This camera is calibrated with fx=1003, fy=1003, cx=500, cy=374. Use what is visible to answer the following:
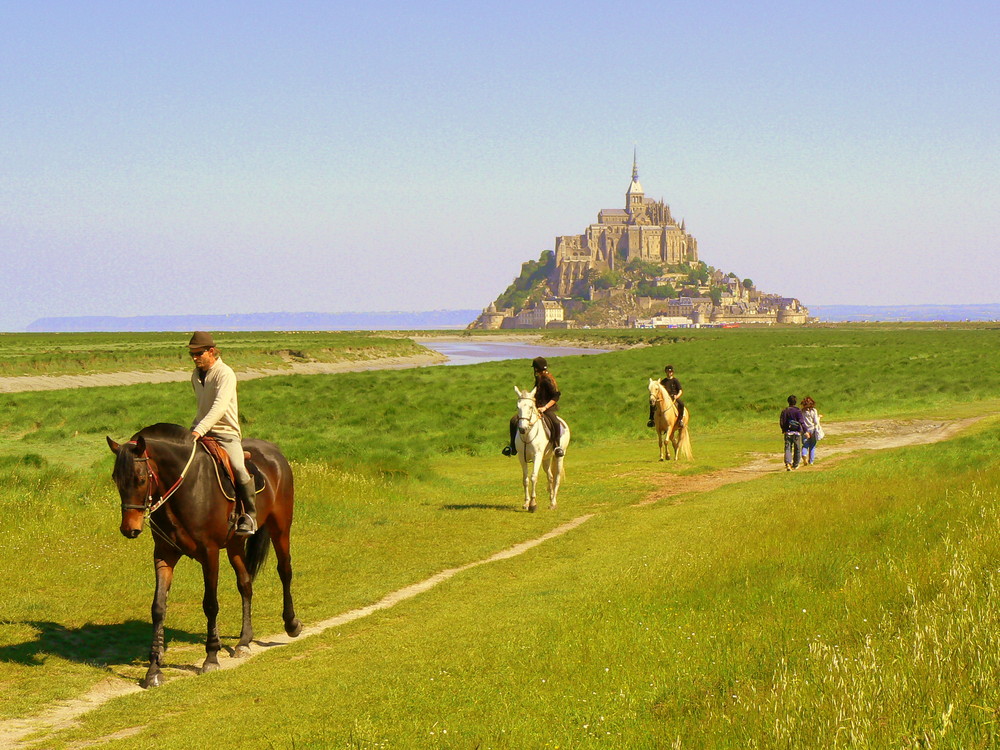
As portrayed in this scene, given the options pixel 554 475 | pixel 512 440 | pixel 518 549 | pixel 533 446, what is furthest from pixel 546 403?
pixel 518 549

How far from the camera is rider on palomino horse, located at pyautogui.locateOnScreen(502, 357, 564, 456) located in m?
17.0

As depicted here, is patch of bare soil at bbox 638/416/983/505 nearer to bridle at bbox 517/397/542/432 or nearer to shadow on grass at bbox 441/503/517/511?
shadow on grass at bbox 441/503/517/511

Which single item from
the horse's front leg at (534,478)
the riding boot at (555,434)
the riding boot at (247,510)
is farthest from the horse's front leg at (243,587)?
the riding boot at (555,434)

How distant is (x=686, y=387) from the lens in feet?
165

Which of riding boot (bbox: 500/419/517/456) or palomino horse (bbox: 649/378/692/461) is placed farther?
palomino horse (bbox: 649/378/692/461)

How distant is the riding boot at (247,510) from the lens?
940cm

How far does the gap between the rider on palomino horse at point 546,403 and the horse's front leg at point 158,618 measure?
847 centimetres

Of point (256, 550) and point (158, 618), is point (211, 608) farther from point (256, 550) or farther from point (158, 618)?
point (256, 550)

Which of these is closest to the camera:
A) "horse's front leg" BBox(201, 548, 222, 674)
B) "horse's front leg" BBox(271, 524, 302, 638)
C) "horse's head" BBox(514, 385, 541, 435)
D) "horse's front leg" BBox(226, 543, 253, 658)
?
"horse's front leg" BBox(201, 548, 222, 674)

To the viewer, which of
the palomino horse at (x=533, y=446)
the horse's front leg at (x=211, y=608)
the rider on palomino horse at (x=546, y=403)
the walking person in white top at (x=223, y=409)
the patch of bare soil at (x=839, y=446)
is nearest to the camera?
the horse's front leg at (x=211, y=608)

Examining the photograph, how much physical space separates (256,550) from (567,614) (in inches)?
127

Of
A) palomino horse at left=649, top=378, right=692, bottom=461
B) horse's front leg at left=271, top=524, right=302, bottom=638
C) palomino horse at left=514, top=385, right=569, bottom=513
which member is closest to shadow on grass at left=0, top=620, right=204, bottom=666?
horse's front leg at left=271, top=524, right=302, bottom=638

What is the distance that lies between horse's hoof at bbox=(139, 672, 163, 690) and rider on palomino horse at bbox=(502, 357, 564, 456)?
8.92 meters

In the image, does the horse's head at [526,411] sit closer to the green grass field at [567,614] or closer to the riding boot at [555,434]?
the riding boot at [555,434]
